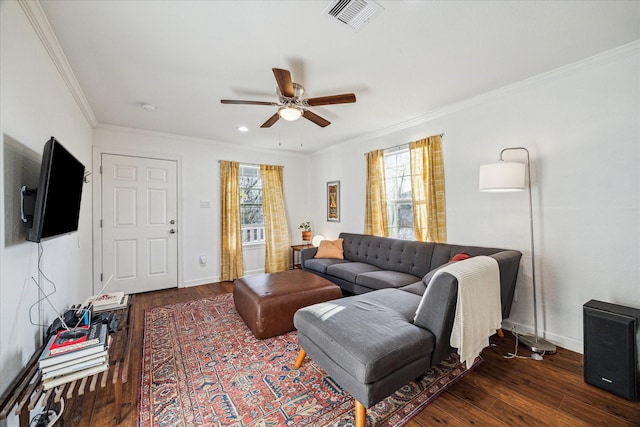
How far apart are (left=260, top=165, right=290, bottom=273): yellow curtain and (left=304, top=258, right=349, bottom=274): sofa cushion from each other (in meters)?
1.12

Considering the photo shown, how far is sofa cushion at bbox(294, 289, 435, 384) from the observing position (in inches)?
55.8

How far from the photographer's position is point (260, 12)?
1637 mm

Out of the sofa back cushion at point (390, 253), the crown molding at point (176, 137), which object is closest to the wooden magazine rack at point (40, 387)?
the sofa back cushion at point (390, 253)

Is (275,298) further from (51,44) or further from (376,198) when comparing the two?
(51,44)

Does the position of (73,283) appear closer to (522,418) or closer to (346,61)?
(346,61)

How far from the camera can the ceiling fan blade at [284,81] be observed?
187cm

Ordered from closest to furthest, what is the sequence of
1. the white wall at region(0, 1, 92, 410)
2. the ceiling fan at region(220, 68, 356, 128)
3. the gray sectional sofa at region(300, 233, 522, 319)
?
the white wall at region(0, 1, 92, 410), the ceiling fan at region(220, 68, 356, 128), the gray sectional sofa at region(300, 233, 522, 319)

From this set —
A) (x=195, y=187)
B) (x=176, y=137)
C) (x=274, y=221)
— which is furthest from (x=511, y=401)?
(x=176, y=137)

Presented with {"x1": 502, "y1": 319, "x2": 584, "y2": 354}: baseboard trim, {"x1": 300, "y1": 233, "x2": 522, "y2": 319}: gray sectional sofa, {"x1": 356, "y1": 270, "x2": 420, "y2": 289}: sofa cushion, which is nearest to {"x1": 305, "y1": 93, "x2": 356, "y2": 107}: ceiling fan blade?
{"x1": 300, "y1": 233, "x2": 522, "y2": 319}: gray sectional sofa

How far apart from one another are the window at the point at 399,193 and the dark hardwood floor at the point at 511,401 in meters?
1.94

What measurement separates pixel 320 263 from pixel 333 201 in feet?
4.95

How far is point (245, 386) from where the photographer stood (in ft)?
6.08

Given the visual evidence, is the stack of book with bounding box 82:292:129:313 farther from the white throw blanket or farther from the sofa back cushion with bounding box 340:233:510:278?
the sofa back cushion with bounding box 340:233:510:278

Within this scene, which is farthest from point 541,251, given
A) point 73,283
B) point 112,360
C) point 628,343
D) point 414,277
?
point 73,283
